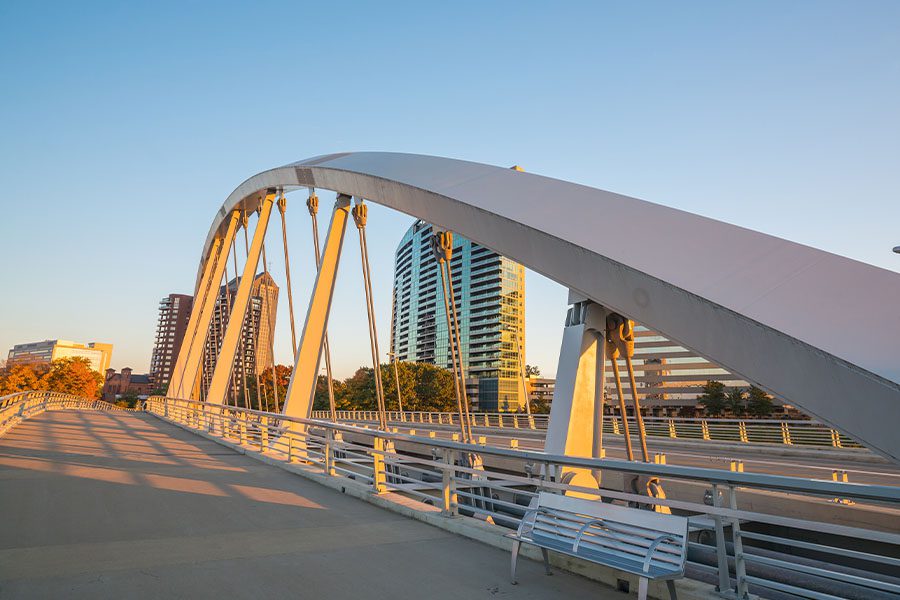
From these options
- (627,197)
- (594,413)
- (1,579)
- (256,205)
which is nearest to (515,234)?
(627,197)

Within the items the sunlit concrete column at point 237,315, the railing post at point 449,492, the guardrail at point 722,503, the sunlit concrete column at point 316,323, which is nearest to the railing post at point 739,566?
the guardrail at point 722,503

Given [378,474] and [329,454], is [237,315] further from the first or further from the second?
[378,474]

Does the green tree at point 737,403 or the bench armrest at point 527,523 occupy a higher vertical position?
the green tree at point 737,403

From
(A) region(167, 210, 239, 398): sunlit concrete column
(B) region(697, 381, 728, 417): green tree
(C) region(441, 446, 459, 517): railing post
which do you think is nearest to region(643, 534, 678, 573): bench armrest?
(C) region(441, 446, 459, 517): railing post

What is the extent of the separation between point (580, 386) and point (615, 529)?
1.66 m

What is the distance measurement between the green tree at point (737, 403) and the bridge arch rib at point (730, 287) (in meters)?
69.3

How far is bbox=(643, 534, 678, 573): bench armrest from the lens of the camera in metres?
3.15

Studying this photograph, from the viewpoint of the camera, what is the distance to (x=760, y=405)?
2532 inches

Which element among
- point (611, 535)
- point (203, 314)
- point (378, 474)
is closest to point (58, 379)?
point (203, 314)

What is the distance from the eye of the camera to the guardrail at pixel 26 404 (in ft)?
53.5

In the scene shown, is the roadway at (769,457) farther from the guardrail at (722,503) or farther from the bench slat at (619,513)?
the bench slat at (619,513)

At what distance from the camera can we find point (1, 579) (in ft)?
12.6

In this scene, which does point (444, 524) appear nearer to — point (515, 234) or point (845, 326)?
point (515, 234)

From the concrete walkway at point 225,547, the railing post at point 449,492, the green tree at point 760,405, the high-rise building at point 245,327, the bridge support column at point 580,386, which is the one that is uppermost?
the high-rise building at point 245,327
